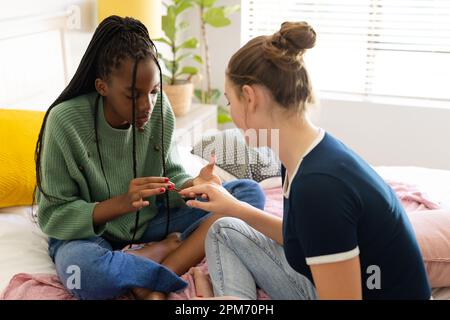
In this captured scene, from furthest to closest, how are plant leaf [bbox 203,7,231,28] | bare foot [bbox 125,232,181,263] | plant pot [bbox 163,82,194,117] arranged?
plant leaf [bbox 203,7,231,28] → plant pot [bbox 163,82,194,117] → bare foot [bbox 125,232,181,263]

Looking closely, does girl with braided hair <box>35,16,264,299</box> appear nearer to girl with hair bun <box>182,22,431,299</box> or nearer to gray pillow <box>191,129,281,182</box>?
girl with hair bun <box>182,22,431,299</box>

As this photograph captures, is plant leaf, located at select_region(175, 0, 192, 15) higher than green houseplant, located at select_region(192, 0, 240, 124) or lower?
higher

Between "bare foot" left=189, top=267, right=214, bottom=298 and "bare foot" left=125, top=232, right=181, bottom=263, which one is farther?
"bare foot" left=125, top=232, right=181, bottom=263

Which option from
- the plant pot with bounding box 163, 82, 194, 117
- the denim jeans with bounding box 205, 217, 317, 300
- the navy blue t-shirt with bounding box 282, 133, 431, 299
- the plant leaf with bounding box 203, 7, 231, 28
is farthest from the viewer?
the plant leaf with bounding box 203, 7, 231, 28

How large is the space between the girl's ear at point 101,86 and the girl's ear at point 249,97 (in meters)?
0.47

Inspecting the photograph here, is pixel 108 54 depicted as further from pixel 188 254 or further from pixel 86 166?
pixel 188 254

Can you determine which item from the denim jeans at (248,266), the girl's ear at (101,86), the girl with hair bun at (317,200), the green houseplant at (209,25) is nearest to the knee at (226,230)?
the denim jeans at (248,266)

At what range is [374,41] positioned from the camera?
305 cm

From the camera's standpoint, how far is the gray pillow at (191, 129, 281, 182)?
2037mm

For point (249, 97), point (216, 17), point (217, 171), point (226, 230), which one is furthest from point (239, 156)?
point (216, 17)

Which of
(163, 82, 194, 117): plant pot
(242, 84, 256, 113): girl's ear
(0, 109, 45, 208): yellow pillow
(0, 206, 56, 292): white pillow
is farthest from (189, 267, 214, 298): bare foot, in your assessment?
(163, 82, 194, 117): plant pot

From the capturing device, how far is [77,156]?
4.94 feet

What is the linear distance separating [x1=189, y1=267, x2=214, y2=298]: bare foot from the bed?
0.02 meters
